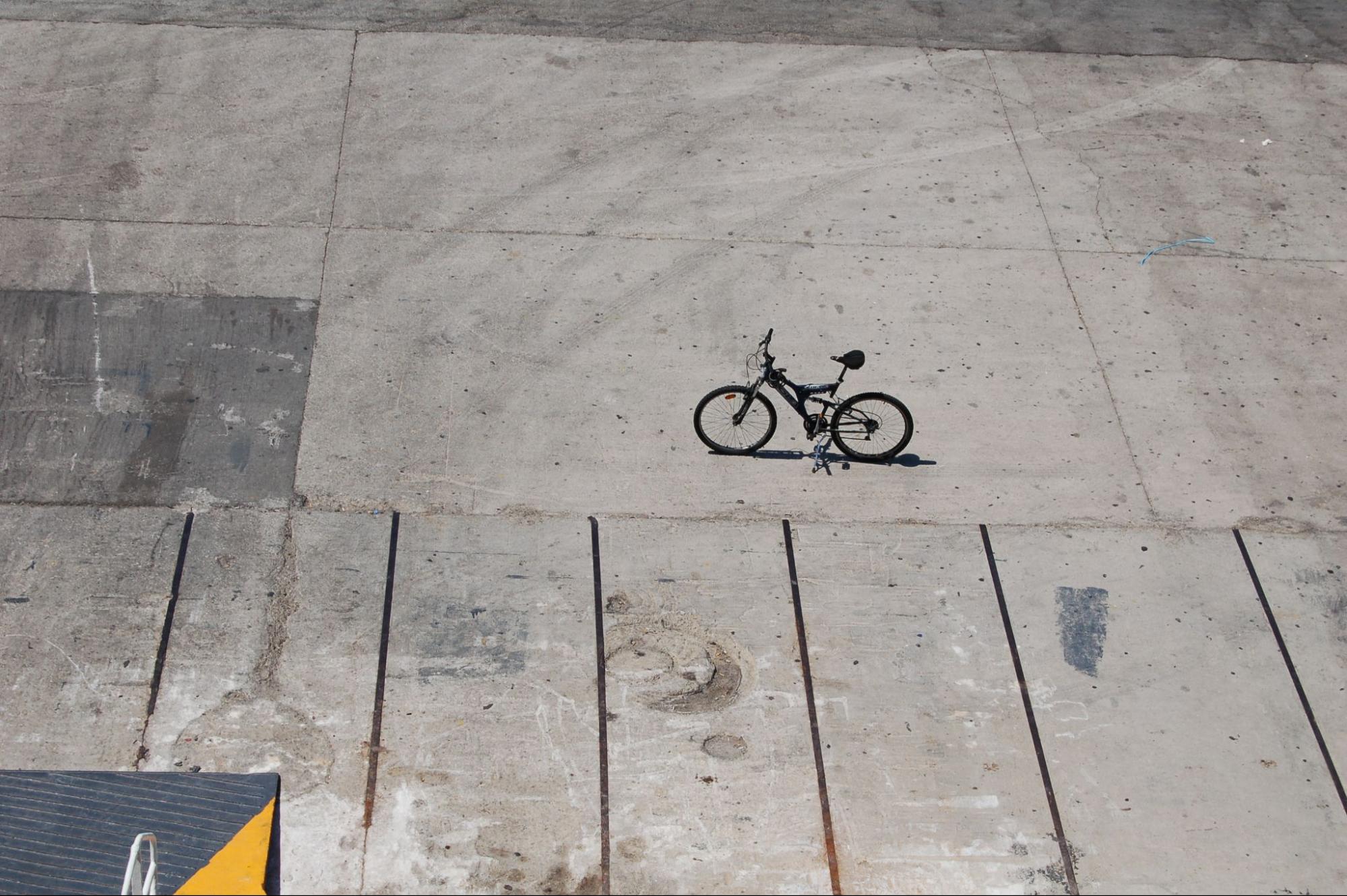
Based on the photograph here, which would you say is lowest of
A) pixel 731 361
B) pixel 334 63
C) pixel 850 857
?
pixel 850 857

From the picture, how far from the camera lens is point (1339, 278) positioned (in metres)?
11.8

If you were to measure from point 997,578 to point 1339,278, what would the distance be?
5653 millimetres

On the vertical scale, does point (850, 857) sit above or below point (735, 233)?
below

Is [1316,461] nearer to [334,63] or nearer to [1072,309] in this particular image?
[1072,309]

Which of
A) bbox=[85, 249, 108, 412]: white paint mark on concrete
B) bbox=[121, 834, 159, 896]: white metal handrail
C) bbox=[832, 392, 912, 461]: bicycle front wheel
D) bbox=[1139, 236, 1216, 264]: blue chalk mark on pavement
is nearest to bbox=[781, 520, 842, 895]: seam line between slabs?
bbox=[832, 392, 912, 461]: bicycle front wheel

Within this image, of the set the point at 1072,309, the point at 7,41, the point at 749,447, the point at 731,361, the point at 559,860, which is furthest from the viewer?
the point at 7,41

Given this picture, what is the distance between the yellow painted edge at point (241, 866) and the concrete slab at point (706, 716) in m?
2.09

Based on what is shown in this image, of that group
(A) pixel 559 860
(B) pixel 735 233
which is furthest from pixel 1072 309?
(A) pixel 559 860

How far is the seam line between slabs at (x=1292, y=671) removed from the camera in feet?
26.3

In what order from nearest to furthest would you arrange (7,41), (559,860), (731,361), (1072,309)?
1. (559,860)
2. (731,361)
3. (1072,309)
4. (7,41)

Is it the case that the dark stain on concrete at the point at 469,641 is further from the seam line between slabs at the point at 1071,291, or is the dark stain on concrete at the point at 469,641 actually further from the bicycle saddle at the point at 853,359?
the seam line between slabs at the point at 1071,291

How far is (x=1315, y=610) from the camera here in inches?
355

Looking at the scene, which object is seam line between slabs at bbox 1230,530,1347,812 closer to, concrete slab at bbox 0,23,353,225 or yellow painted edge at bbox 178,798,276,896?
yellow painted edge at bbox 178,798,276,896

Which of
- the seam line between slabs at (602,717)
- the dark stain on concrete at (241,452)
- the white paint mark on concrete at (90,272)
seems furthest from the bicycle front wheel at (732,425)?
the white paint mark on concrete at (90,272)
